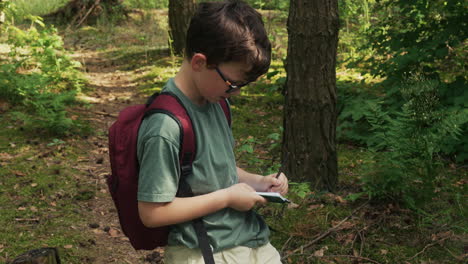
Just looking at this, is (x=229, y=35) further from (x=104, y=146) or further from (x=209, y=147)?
(x=104, y=146)

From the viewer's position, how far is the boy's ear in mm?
1799

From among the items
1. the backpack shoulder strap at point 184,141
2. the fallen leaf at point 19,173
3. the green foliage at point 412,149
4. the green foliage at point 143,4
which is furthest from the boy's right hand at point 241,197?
the green foliage at point 143,4

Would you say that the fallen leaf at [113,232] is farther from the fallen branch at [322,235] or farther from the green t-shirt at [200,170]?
the green t-shirt at [200,170]


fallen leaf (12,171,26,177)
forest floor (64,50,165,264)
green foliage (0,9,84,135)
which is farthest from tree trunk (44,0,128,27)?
fallen leaf (12,171,26,177)

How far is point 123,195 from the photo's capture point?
1.86m

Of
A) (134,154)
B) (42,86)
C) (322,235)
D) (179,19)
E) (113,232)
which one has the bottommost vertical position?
(113,232)

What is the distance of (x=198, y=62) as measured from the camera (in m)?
1.82

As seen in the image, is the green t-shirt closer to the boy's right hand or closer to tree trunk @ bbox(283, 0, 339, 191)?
the boy's right hand

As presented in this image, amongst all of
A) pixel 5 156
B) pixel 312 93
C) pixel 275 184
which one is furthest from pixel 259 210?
pixel 5 156

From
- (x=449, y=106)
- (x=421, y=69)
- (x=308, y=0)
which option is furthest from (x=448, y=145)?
(x=308, y=0)

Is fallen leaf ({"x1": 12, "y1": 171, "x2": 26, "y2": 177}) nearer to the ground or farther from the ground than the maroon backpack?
nearer to the ground

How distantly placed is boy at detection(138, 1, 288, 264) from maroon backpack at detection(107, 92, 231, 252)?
0.04 m

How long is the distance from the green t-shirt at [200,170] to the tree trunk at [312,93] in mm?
2305

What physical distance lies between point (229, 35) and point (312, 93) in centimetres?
267
